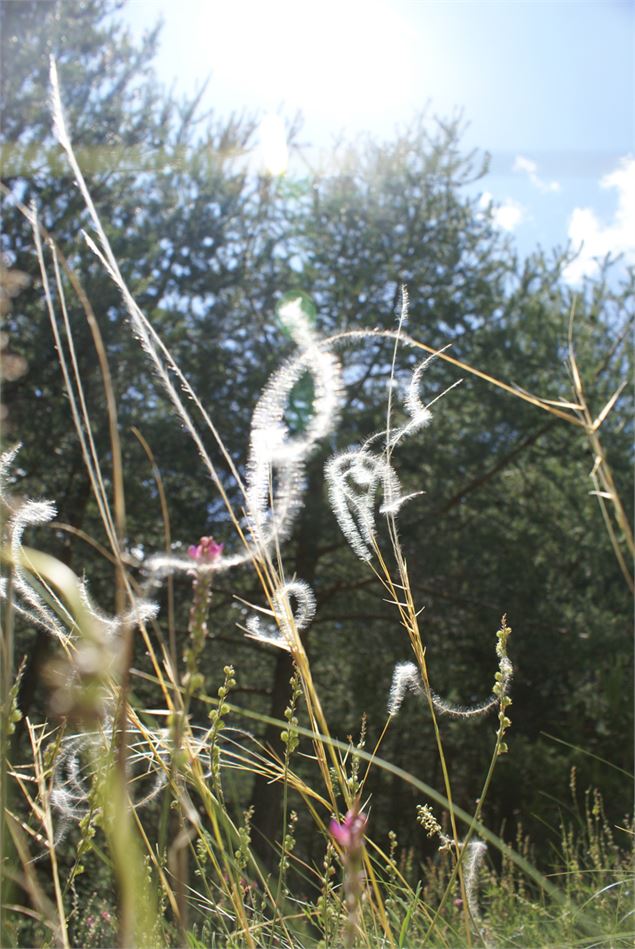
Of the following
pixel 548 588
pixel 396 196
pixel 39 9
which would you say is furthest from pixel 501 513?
pixel 39 9

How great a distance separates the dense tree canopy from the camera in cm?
731

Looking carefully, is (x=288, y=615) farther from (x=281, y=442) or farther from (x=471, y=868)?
(x=471, y=868)

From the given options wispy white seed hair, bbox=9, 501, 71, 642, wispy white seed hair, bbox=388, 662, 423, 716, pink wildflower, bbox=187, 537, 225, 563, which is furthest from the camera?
wispy white seed hair, bbox=388, 662, 423, 716

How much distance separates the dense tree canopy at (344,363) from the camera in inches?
288

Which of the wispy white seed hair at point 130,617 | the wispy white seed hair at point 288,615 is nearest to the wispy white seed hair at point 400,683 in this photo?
the wispy white seed hair at point 288,615

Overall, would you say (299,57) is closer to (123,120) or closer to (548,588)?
(123,120)

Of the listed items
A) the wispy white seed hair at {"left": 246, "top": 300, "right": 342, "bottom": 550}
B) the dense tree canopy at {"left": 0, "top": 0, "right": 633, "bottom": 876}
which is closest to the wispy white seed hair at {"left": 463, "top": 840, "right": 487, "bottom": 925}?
the wispy white seed hair at {"left": 246, "top": 300, "right": 342, "bottom": 550}

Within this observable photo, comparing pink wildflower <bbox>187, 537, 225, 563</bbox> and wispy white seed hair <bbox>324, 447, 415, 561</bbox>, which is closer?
pink wildflower <bbox>187, 537, 225, 563</bbox>

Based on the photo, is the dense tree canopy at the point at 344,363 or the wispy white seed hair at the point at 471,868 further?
the dense tree canopy at the point at 344,363

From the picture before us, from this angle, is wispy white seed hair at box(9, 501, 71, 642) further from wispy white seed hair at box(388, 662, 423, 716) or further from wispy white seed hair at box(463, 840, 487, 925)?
wispy white seed hair at box(463, 840, 487, 925)

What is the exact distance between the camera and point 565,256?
30.6ft

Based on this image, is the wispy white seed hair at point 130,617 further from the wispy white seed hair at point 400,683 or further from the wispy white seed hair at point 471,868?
the wispy white seed hair at point 471,868

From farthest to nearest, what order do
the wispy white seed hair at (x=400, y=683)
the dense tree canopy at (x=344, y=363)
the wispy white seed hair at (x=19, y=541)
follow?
the dense tree canopy at (x=344, y=363) → the wispy white seed hair at (x=400, y=683) → the wispy white seed hair at (x=19, y=541)

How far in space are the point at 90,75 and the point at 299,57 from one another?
3.32 meters
